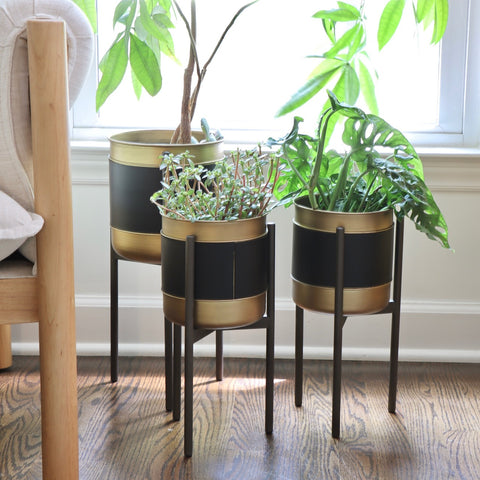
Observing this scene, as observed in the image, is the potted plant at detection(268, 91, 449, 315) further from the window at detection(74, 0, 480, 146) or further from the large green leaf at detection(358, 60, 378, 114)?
the window at detection(74, 0, 480, 146)

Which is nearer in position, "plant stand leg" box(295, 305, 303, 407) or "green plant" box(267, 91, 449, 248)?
"green plant" box(267, 91, 449, 248)

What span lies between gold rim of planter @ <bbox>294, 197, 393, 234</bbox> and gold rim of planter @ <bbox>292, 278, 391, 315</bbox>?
0.41 ft

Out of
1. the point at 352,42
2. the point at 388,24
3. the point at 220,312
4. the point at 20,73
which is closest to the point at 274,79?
the point at 352,42

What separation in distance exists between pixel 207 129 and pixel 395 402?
2.46 feet

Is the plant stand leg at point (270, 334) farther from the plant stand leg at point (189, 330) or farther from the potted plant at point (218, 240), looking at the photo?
the plant stand leg at point (189, 330)

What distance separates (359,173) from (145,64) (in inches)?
20.1

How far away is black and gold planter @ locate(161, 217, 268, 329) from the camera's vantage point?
1445mm

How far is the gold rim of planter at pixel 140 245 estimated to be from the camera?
1636mm

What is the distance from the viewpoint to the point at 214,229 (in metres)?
1.44

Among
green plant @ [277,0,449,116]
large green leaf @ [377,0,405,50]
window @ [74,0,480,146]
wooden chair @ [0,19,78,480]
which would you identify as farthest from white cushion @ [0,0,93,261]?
window @ [74,0,480,146]

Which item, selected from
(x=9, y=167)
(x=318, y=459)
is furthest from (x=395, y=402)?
(x=9, y=167)

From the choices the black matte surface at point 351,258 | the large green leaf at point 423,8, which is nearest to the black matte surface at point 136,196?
the black matte surface at point 351,258

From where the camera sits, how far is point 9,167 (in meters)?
1.28

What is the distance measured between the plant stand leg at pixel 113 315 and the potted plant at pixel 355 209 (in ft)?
1.48
